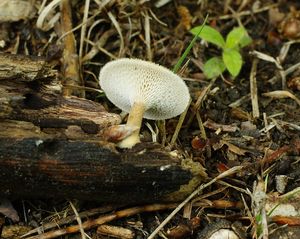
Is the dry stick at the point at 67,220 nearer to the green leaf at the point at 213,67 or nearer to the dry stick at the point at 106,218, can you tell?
the dry stick at the point at 106,218

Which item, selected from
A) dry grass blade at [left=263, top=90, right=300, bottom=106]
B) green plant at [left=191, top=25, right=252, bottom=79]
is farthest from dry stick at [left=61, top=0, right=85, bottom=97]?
dry grass blade at [left=263, top=90, right=300, bottom=106]

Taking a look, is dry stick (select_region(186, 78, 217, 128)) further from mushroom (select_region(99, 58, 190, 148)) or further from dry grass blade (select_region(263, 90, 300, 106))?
dry grass blade (select_region(263, 90, 300, 106))

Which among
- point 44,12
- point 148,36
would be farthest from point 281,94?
point 44,12

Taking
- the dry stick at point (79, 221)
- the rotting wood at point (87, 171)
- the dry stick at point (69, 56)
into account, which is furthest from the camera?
the dry stick at point (69, 56)

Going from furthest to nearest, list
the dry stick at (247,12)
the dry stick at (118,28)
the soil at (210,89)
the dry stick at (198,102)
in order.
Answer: the dry stick at (247,12) → the dry stick at (118,28) → the dry stick at (198,102) → the soil at (210,89)

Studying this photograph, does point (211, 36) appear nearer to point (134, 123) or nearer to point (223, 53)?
point (223, 53)

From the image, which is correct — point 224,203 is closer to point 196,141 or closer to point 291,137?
point 196,141

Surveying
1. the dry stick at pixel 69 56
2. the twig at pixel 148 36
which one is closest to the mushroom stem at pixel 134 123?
the dry stick at pixel 69 56
